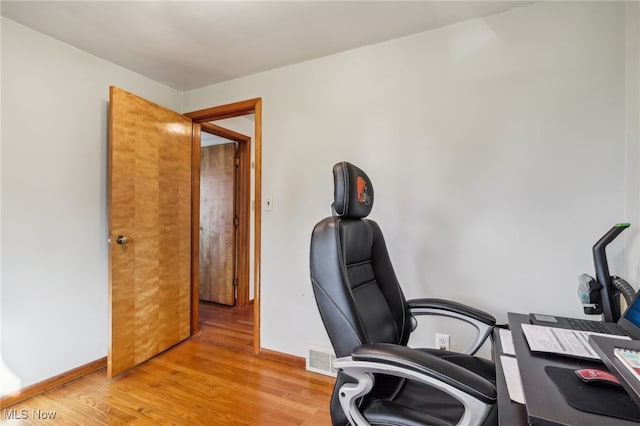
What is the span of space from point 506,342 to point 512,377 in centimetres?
27

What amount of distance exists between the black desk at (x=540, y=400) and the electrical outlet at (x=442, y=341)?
0.94 meters

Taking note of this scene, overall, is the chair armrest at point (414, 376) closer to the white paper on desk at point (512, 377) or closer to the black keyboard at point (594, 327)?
the white paper on desk at point (512, 377)

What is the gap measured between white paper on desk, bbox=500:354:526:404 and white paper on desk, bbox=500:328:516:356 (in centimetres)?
5

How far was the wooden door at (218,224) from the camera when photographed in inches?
145

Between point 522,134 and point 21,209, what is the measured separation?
2.91 m

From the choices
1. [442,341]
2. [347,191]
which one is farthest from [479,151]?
[442,341]

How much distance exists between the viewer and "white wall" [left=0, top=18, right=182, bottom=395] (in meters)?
1.78

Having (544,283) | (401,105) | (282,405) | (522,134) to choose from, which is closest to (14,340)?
(282,405)

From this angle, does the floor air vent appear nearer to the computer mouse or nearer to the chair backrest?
the chair backrest

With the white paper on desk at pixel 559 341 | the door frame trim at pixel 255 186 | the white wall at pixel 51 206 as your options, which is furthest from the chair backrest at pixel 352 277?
the white wall at pixel 51 206

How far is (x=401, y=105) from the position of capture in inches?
77.0

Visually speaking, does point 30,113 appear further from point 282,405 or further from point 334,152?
point 282,405

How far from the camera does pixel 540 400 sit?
2.18 feet

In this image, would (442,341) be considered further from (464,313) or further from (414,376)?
(414,376)
